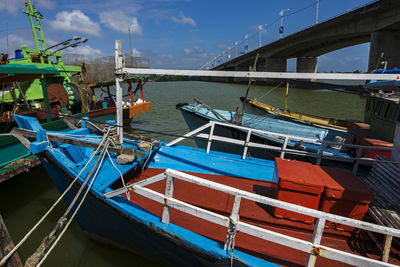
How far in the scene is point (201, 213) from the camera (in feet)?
11.0

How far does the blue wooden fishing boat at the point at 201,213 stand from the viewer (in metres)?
3.11

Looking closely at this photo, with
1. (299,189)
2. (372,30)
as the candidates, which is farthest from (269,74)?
(372,30)

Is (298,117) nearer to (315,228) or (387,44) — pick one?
(315,228)

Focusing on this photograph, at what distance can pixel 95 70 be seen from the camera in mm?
18797

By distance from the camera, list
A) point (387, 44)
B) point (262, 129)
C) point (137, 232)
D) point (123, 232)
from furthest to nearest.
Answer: point (387, 44), point (262, 129), point (123, 232), point (137, 232)

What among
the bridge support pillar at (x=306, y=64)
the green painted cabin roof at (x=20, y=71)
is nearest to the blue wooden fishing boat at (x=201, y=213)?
the green painted cabin roof at (x=20, y=71)

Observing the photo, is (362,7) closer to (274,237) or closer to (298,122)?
(298,122)

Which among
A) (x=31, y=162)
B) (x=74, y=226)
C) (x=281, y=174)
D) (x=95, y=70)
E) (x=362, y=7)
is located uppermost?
(x=362, y=7)

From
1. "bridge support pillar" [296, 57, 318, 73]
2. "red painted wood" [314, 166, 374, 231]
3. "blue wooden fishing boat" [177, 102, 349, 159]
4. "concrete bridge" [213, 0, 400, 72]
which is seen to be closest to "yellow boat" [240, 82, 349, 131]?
"blue wooden fishing boat" [177, 102, 349, 159]

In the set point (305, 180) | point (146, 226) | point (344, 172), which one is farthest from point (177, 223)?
point (344, 172)

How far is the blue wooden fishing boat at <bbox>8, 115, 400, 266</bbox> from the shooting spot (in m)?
3.11

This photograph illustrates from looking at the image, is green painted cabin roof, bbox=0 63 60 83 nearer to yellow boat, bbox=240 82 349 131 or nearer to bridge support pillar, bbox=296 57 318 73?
yellow boat, bbox=240 82 349 131

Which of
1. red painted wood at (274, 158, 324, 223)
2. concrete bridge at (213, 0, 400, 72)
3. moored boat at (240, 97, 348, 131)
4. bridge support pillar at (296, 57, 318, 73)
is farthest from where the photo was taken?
bridge support pillar at (296, 57, 318, 73)

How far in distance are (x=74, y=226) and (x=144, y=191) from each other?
4034 millimetres
